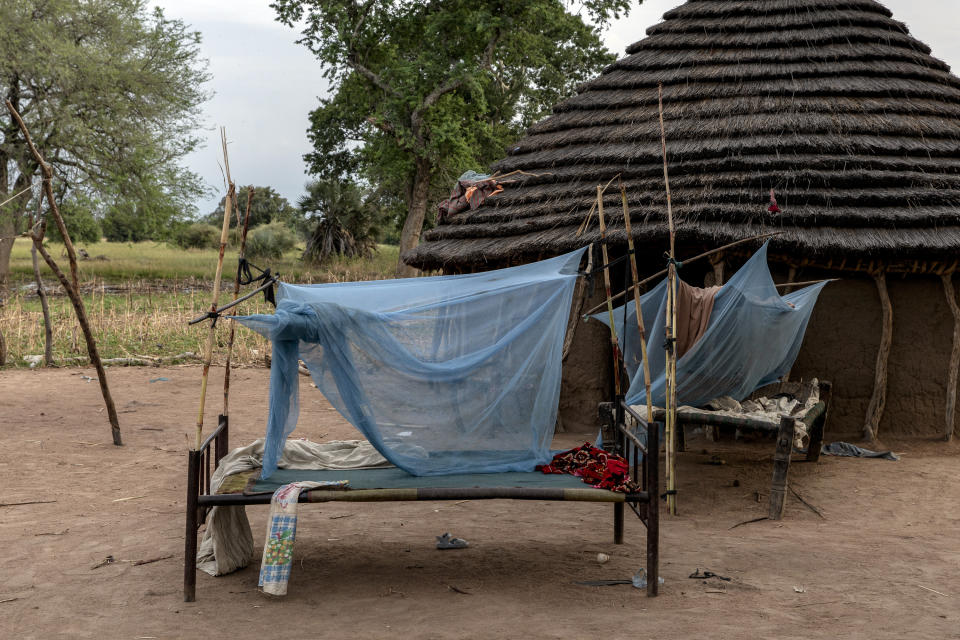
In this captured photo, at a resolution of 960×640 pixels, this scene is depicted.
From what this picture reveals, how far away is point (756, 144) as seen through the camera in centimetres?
846

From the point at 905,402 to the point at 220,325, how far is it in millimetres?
11065

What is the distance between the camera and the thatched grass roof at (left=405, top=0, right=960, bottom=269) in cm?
801

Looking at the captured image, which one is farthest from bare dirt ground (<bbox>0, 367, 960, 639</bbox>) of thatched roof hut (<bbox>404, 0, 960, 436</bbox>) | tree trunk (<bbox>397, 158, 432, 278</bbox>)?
tree trunk (<bbox>397, 158, 432, 278</bbox>)

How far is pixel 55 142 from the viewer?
67.1 ft

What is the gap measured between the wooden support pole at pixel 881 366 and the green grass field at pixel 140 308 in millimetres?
8569

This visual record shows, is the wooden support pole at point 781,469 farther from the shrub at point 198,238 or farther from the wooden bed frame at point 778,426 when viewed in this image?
the shrub at point 198,238

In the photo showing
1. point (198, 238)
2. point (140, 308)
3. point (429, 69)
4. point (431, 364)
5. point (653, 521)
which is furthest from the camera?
point (198, 238)

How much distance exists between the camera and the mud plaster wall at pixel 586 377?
864 centimetres

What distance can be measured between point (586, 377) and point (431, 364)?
4353 millimetres

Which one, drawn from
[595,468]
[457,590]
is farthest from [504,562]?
[595,468]

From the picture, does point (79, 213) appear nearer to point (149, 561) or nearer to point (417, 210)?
point (417, 210)

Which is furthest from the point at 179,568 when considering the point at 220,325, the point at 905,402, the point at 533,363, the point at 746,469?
the point at 220,325

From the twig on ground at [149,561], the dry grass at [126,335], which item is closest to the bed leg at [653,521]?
the twig on ground at [149,561]

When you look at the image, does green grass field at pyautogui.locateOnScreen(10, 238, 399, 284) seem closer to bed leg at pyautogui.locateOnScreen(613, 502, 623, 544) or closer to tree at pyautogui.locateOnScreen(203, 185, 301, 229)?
tree at pyautogui.locateOnScreen(203, 185, 301, 229)
